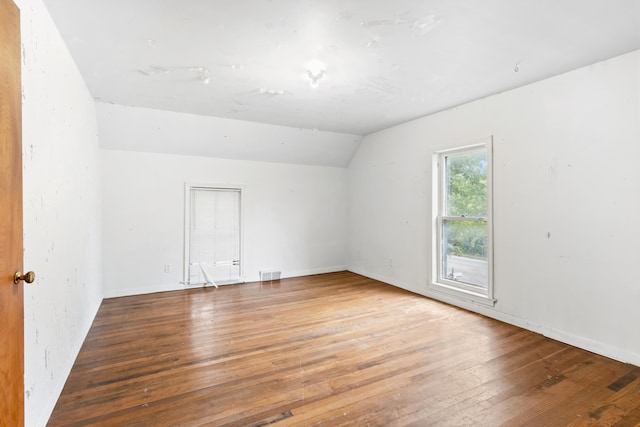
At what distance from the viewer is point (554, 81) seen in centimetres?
299

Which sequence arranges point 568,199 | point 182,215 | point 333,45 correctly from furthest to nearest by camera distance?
point 182,215 → point 568,199 → point 333,45

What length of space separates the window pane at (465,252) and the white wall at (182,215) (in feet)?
7.52

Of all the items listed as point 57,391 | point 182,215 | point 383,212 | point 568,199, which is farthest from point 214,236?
point 568,199

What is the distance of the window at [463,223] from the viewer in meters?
3.71

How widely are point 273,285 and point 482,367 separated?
3292mm

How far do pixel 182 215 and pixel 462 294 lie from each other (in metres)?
3.99

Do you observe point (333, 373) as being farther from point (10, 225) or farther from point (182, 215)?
point (182, 215)

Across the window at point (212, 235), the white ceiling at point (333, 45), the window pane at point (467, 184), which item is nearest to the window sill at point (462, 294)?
the window pane at point (467, 184)

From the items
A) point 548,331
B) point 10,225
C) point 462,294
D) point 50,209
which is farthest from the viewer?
point 462,294

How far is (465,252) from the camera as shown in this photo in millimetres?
3984

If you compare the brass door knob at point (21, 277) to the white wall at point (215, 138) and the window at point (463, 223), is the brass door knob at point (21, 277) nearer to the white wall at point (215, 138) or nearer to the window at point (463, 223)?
the white wall at point (215, 138)

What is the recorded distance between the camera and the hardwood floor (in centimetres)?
191

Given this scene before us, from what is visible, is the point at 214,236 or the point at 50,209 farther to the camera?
the point at 214,236

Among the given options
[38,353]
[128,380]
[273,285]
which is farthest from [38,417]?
[273,285]
